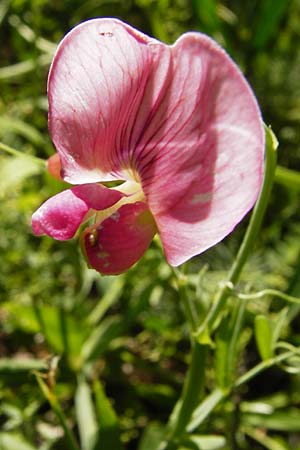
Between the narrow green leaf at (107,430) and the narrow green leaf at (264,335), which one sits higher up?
the narrow green leaf at (264,335)

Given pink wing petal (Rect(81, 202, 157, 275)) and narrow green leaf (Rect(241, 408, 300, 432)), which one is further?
narrow green leaf (Rect(241, 408, 300, 432))

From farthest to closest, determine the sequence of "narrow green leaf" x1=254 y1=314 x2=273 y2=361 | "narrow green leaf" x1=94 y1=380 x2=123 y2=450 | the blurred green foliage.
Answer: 1. the blurred green foliage
2. "narrow green leaf" x1=94 y1=380 x2=123 y2=450
3. "narrow green leaf" x1=254 y1=314 x2=273 y2=361

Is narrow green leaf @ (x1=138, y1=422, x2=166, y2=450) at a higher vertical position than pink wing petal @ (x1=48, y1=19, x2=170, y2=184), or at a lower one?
lower

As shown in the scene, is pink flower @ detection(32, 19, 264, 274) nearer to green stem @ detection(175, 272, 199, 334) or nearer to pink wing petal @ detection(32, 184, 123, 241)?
pink wing petal @ detection(32, 184, 123, 241)

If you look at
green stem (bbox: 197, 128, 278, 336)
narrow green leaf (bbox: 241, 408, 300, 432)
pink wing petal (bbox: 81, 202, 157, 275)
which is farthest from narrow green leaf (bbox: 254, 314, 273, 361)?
narrow green leaf (bbox: 241, 408, 300, 432)

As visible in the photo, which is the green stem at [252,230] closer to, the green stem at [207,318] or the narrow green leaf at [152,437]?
the green stem at [207,318]

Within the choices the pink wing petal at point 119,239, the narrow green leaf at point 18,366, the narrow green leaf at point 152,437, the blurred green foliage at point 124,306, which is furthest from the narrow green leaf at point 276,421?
the pink wing petal at point 119,239

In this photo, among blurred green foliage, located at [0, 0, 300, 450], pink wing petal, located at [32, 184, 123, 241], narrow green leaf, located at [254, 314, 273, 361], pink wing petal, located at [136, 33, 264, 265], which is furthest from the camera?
blurred green foliage, located at [0, 0, 300, 450]
